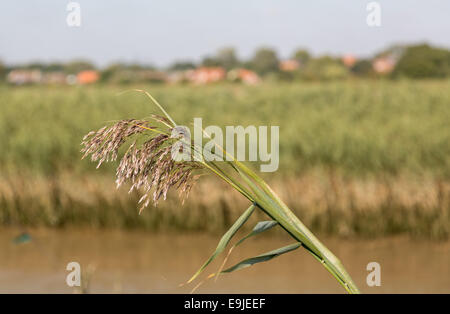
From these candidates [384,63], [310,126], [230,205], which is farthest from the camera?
[384,63]

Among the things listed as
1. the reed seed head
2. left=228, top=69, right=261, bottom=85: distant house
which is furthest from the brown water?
left=228, top=69, right=261, bottom=85: distant house

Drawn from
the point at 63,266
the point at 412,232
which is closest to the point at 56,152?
the point at 63,266

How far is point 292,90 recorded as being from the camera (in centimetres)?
1212

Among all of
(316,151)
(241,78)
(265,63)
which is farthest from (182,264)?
(265,63)

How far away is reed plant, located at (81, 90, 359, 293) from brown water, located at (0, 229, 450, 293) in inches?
108

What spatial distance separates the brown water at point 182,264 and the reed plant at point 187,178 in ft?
8.96

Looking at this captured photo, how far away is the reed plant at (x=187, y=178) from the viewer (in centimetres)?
101

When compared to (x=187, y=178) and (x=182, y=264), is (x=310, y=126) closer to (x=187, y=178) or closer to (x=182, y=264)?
(x=182, y=264)

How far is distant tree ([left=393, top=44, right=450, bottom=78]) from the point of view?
50469mm

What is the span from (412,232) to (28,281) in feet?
10.9

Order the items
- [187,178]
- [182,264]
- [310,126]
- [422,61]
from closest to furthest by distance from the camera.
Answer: [187,178]
[182,264]
[310,126]
[422,61]

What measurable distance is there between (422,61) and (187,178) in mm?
53869

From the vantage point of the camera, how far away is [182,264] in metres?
4.82
